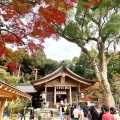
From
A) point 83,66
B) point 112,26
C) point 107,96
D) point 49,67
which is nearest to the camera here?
point 112,26

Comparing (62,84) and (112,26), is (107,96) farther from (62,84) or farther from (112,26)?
(62,84)

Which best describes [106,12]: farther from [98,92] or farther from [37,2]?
[98,92]

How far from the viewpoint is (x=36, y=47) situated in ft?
33.7

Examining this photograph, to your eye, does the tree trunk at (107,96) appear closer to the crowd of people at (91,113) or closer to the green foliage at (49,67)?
the crowd of people at (91,113)

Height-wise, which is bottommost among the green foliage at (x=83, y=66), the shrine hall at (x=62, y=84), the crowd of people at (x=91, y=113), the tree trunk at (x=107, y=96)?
the crowd of people at (x=91, y=113)

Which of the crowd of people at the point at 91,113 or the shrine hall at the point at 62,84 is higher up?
the shrine hall at the point at 62,84

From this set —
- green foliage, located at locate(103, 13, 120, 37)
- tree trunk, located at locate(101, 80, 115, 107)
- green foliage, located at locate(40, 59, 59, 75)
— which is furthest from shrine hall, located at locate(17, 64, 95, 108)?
green foliage, located at locate(40, 59, 59, 75)

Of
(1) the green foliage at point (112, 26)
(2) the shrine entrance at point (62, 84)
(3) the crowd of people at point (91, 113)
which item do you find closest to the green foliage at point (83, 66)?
(2) the shrine entrance at point (62, 84)

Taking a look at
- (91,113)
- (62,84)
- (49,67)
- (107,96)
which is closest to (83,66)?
(49,67)

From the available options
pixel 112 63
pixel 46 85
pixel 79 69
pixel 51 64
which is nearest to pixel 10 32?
pixel 46 85

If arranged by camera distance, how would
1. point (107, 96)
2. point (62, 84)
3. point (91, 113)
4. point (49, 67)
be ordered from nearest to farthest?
point (91, 113)
point (107, 96)
point (62, 84)
point (49, 67)

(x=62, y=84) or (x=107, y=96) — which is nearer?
(x=107, y=96)

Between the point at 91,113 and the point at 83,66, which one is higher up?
the point at 83,66

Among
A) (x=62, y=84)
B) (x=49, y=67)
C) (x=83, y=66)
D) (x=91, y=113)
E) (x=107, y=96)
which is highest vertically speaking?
(x=49, y=67)
